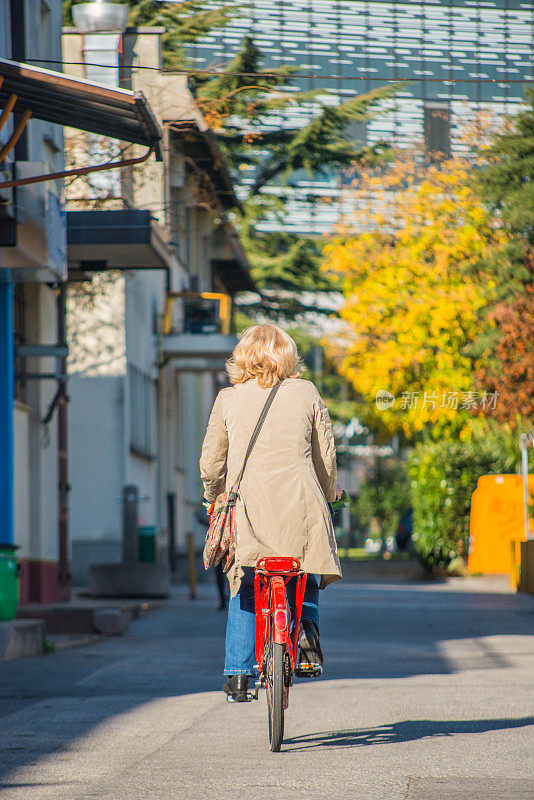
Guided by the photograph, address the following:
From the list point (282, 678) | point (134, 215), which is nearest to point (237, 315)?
point (134, 215)

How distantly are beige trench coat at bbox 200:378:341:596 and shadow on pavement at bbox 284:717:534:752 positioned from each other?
2.43ft

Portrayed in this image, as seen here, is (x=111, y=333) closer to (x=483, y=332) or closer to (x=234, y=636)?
(x=483, y=332)

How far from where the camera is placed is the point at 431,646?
12.0 metres

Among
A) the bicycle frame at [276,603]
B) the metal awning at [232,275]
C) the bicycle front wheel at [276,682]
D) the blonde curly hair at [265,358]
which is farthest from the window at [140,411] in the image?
the bicycle front wheel at [276,682]

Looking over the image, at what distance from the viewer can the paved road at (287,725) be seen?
5114 millimetres

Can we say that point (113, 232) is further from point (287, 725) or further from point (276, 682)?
point (276, 682)

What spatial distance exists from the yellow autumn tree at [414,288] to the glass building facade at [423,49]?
1.71m

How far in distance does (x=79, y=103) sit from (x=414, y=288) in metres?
15.5

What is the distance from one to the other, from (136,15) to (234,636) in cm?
1428

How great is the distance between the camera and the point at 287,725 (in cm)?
681

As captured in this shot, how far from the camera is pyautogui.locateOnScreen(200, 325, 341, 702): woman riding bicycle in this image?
5805 mm

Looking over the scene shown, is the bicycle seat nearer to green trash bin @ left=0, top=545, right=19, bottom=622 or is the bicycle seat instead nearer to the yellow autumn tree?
green trash bin @ left=0, top=545, right=19, bottom=622

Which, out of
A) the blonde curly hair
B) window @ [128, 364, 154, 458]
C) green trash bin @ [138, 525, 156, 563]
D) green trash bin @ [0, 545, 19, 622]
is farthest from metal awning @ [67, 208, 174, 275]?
the blonde curly hair

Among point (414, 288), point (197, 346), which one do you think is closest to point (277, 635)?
point (414, 288)
